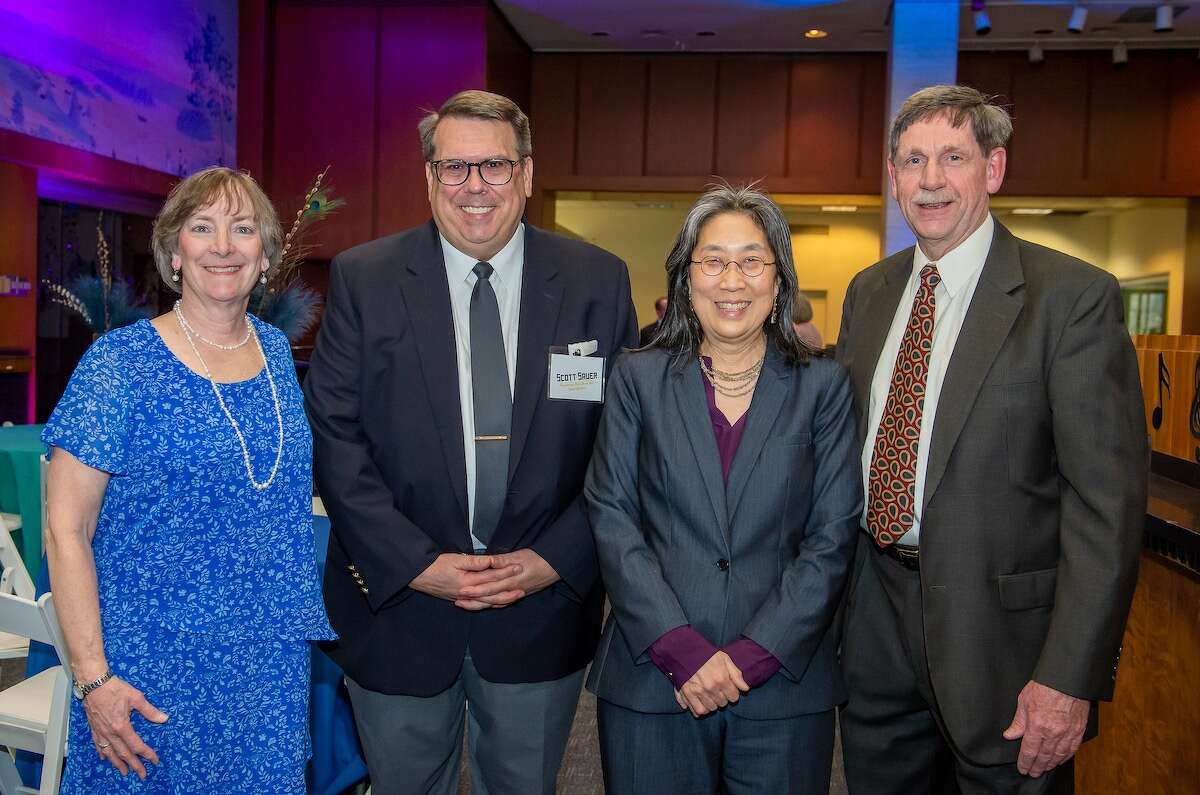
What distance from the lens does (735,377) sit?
1.88 metres

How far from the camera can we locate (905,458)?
1.87 meters

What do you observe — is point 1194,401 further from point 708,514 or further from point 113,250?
point 113,250

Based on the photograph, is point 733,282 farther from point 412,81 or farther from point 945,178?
point 412,81

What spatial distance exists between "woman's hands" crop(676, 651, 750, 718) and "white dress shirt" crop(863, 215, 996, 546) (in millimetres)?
461

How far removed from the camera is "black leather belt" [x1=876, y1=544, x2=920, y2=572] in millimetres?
1875

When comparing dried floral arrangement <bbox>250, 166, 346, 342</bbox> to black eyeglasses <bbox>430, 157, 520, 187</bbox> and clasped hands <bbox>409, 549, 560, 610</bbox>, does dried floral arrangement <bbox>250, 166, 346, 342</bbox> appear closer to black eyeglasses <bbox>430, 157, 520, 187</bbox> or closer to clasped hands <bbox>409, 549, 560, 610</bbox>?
black eyeglasses <bbox>430, 157, 520, 187</bbox>

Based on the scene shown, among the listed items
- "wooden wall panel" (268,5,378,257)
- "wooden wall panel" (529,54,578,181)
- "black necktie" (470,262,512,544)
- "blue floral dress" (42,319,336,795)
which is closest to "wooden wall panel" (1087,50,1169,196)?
"wooden wall panel" (529,54,578,181)

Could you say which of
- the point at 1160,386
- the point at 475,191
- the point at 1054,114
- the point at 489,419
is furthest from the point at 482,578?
the point at 1054,114

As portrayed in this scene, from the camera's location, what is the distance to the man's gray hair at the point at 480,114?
1994mm

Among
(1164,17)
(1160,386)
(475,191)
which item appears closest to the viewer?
(475,191)

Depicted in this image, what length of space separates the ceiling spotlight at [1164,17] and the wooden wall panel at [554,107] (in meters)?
4.77

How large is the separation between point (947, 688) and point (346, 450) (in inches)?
49.1

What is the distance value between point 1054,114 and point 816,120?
82.3 inches

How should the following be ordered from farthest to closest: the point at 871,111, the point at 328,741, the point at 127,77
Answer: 1. the point at 871,111
2. the point at 127,77
3. the point at 328,741
